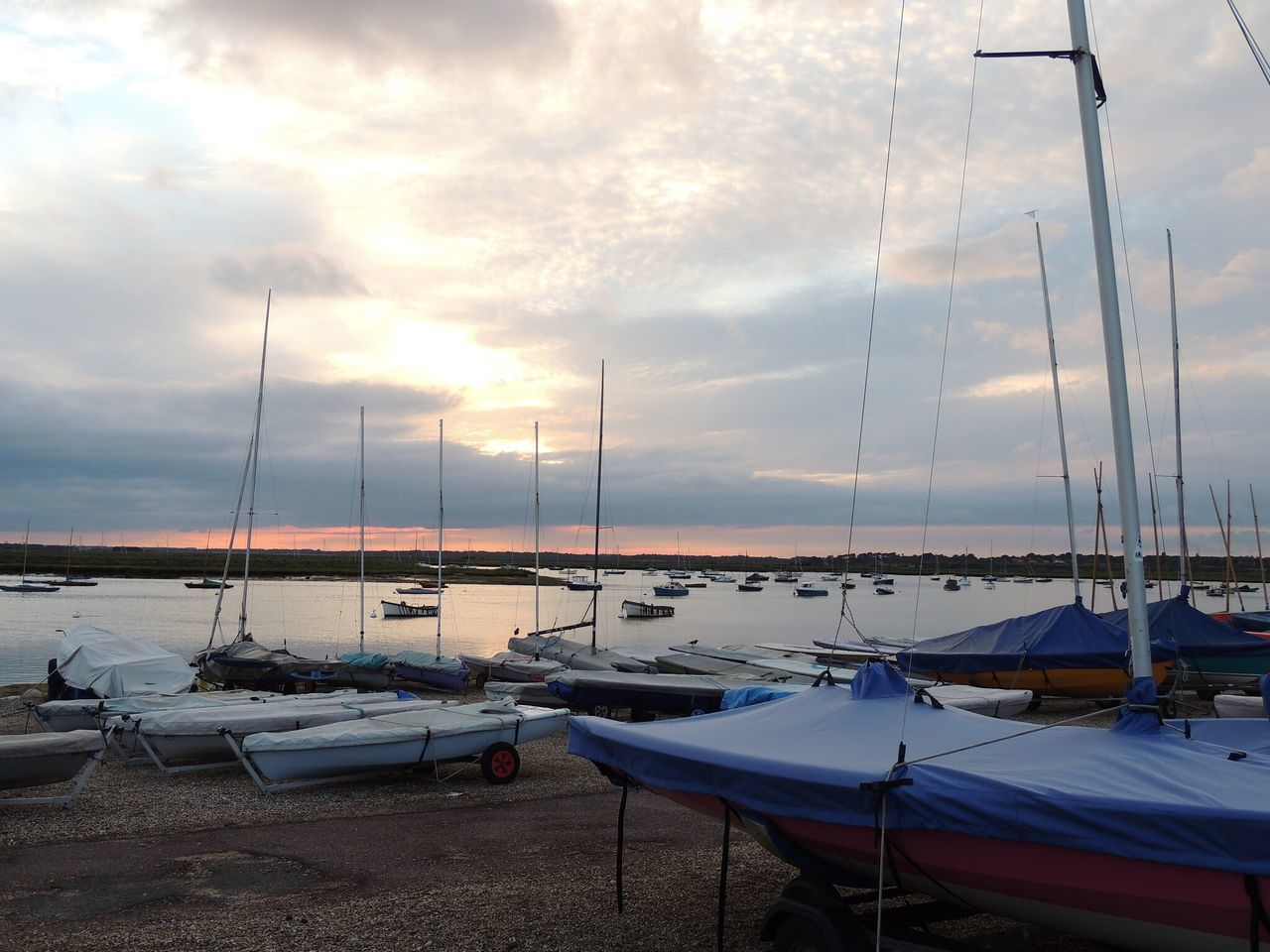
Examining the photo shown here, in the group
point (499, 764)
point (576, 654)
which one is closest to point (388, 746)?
point (499, 764)

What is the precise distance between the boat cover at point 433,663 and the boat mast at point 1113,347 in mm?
20219

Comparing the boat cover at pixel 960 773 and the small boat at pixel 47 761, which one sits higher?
the boat cover at pixel 960 773

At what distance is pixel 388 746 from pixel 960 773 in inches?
382

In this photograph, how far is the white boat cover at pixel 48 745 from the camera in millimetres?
11156

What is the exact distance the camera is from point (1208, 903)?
Result: 447 cm

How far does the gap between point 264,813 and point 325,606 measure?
82903mm

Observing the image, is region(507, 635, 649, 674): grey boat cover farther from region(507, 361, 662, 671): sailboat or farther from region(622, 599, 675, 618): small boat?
region(622, 599, 675, 618): small boat

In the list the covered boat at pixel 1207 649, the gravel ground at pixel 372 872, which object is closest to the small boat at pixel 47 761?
the gravel ground at pixel 372 872

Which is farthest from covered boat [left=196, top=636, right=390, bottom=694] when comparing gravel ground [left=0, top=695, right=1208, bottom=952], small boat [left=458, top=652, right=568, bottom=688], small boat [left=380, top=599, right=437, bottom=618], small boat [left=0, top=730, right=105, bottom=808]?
small boat [left=380, top=599, right=437, bottom=618]

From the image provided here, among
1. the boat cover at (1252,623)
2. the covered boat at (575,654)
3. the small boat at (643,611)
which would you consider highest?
the boat cover at (1252,623)

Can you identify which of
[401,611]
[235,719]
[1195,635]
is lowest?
[401,611]

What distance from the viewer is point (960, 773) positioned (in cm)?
521

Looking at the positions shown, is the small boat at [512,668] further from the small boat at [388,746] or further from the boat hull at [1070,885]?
the boat hull at [1070,885]

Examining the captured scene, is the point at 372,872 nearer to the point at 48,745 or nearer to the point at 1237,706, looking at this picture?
the point at 48,745
